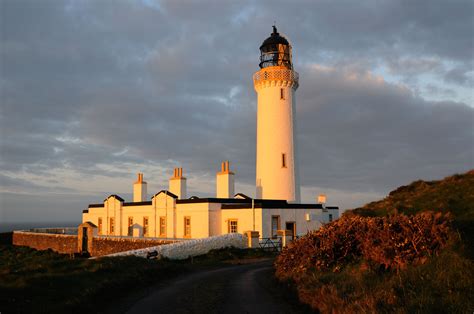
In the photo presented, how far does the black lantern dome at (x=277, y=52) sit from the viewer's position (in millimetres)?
39281

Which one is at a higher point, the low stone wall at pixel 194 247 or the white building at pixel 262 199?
the white building at pixel 262 199

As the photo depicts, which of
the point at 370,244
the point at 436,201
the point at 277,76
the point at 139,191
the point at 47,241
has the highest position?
the point at 277,76

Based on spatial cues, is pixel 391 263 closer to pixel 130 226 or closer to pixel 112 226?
pixel 130 226

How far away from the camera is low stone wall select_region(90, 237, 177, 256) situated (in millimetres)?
28673

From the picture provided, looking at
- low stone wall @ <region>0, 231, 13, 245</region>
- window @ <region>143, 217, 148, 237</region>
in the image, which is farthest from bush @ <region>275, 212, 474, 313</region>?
low stone wall @ <region>0, 231, 13, 245</region>

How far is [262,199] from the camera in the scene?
33969 mm

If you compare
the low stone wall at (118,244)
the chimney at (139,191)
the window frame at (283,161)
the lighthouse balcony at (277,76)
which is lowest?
the low stone wall at (118,244)

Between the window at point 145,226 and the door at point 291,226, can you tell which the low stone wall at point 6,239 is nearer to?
the window at point 145,226

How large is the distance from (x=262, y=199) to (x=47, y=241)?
26.3 m

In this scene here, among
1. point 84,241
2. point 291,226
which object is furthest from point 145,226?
point 291,226

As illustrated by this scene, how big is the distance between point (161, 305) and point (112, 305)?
147cm

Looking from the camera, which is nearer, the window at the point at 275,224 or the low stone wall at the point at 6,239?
the window at the point at 275,224

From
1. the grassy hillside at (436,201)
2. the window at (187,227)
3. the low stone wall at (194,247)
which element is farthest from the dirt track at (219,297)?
the window at (187,227)

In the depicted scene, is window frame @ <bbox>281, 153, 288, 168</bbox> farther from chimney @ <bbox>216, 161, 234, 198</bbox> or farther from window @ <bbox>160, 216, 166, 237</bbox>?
window @ <bbox>160, 216, 166, 237</bbox>
